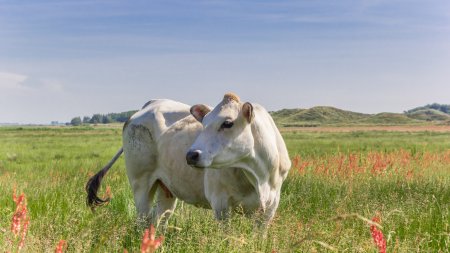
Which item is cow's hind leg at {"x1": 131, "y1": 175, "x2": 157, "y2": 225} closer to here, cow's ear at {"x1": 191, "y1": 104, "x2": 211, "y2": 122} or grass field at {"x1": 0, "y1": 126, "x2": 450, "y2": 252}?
grass field at {"x1": 0, "y1": 126, "x2": 450, "y2": 252}

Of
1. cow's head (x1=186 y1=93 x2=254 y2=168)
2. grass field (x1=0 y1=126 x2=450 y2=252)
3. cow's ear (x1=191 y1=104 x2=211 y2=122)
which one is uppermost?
cow's ear (x1=191 y1=104 x2=211 y2=122)

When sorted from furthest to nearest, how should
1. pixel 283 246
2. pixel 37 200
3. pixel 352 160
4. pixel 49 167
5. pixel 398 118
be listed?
pixel 398 118 < pixel 49 167 < pixel 352 160 < pixel 37 200 < pixel 283 246

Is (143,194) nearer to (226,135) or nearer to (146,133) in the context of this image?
(146,133)

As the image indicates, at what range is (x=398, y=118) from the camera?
A: 107 metres

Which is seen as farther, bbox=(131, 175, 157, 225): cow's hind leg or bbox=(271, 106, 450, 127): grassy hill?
bbox=(271, 106, 450, 127): grassy hill

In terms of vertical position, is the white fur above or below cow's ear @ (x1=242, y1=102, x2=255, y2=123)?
below

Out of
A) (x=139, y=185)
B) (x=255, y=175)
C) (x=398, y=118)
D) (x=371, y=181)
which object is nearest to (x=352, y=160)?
(x=371, y=181)

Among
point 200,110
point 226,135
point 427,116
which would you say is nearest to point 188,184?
point 200,110

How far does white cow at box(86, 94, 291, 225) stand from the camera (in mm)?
5227

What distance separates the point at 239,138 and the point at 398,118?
355ft

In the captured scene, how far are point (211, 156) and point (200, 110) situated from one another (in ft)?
3.08

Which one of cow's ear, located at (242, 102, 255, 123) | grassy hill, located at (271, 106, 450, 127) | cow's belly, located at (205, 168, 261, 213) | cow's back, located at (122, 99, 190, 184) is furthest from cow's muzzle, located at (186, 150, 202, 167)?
grassy hill, located at (271, 106, 450, 127)

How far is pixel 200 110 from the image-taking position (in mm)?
5820

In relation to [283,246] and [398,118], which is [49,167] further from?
[398,118]
